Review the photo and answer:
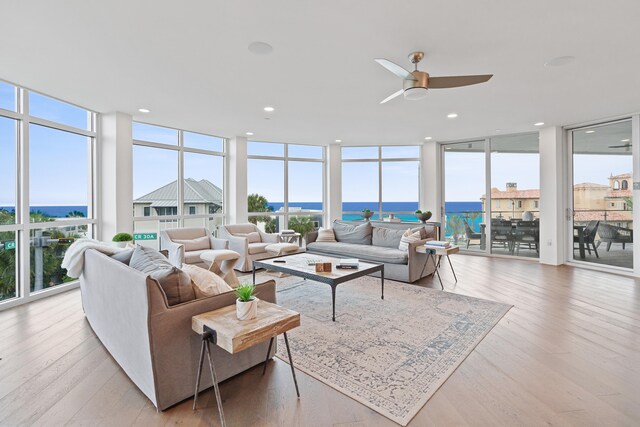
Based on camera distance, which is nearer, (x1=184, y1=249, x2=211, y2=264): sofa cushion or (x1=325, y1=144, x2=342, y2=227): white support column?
(x1=184, y1=249, x2=211, y2=264): sofa cushion

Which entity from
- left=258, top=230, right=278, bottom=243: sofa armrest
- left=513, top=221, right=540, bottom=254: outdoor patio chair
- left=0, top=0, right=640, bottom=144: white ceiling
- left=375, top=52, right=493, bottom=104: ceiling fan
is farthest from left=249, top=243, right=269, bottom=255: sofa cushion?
left=513, top=221, right=540, bottom=254: outdoor patio chair

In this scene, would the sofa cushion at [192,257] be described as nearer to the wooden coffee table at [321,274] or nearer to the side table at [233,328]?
the wooden coffee table at [321,274]

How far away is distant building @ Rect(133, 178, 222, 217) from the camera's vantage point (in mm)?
5781

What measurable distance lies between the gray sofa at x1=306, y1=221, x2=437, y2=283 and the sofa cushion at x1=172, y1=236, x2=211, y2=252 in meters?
1.88

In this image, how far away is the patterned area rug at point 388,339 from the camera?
2066 millimetres

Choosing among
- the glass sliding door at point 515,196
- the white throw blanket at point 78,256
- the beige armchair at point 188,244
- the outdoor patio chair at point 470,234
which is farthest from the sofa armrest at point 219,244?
the glass sliding door at point 515,196

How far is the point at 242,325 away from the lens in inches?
→ 69.0

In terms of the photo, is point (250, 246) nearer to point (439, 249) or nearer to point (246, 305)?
point (439, 249)

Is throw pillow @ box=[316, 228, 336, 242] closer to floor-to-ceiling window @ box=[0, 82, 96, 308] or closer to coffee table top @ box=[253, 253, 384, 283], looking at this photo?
coffee table top @ box=[253, 253, 384, 283]

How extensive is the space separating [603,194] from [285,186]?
6.34 m

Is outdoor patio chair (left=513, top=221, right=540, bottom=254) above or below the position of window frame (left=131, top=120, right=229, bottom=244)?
below

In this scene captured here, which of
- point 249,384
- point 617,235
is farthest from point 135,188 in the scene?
point 617,235

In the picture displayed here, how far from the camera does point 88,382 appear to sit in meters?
2.15

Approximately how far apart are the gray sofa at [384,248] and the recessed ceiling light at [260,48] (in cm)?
320
